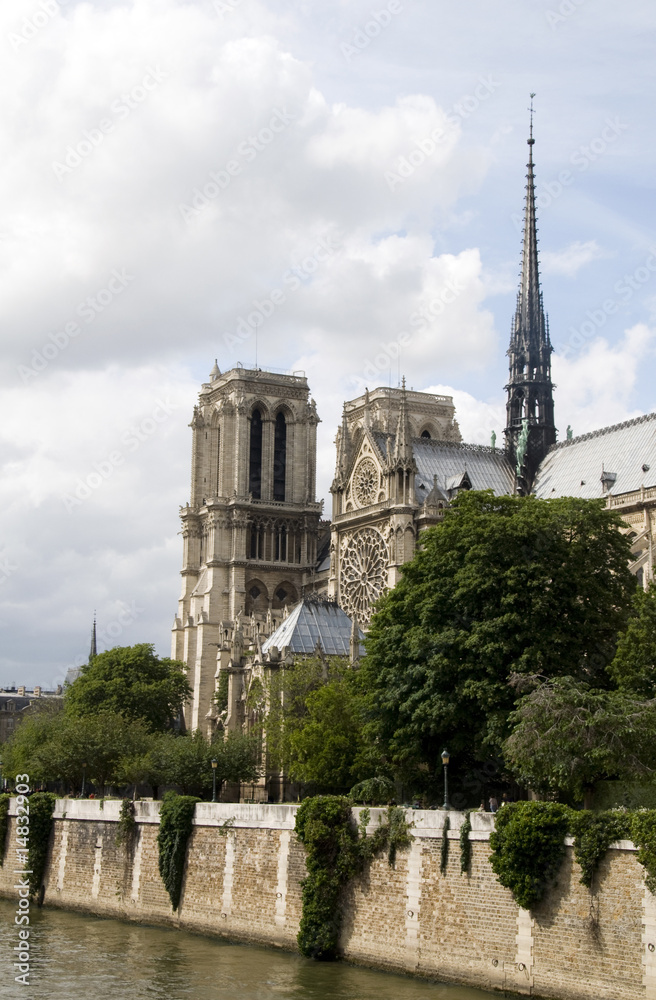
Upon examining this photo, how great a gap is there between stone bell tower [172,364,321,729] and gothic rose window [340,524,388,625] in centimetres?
1671

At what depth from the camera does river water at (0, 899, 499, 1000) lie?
3753 centimetres

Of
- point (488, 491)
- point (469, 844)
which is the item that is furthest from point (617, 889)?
point (488, 491)

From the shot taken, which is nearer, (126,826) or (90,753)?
(126,826)

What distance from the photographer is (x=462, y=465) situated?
91562 mm

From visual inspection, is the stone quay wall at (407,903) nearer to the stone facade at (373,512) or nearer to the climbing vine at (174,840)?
the climbing vine at (174,840)

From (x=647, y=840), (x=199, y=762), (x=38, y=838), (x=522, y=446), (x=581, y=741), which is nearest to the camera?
(x=647, y=840)

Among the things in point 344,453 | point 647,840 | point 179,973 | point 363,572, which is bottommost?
point 179,973

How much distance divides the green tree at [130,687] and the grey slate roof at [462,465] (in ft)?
65.1

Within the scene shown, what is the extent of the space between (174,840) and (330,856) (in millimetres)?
8663

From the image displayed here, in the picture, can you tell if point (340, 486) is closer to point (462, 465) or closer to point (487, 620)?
point (462, 465)

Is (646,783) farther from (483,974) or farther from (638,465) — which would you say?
(638,465)

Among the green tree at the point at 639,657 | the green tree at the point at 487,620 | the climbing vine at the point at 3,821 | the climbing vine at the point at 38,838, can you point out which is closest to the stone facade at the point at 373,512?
the climbing vine at the point at 3,821

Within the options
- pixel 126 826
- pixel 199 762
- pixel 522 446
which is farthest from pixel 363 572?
pixel 126 826

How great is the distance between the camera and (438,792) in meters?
50.1
